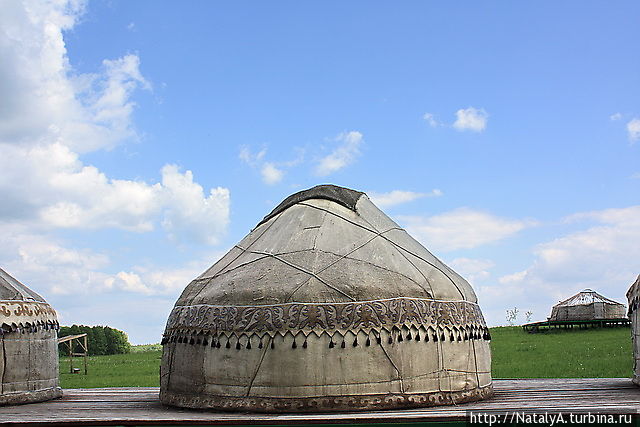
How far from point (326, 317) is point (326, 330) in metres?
0.09

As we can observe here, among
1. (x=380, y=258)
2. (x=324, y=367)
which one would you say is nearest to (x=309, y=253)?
(x=380, y=258)

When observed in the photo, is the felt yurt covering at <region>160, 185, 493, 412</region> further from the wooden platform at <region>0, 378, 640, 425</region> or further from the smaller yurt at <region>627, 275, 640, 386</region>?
the smaller yurt at <region>627, 275, 640, 386</region>

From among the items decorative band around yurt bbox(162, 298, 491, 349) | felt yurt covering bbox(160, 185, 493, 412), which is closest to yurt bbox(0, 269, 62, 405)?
felt yurt covering bbox(160, 185, 493, 412)

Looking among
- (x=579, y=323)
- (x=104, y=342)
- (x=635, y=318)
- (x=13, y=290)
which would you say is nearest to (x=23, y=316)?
(x=13, y=290)

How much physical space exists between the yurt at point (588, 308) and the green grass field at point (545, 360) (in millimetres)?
1294

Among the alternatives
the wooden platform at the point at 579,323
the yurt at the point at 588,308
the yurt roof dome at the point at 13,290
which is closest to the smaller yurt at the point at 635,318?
the yurt roof dome at the point at 13,290

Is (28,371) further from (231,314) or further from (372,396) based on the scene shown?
(372,396)

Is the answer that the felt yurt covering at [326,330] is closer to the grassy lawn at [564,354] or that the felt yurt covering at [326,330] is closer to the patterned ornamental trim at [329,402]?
the patterned ornamental trim at [329,402]

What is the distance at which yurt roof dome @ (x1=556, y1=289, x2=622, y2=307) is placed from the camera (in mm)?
20953

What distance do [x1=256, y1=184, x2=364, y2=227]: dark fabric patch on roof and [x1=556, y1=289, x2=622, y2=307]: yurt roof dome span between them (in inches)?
659

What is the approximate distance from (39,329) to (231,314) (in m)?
2.44

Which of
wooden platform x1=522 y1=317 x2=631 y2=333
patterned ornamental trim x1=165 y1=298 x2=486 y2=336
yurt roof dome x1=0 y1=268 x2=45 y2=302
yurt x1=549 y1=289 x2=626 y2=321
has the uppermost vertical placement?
yurt roof dome x1=0 y1=268 x2=45 y2=302

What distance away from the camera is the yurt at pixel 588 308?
20.5 metres

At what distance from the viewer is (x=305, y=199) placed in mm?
6047
